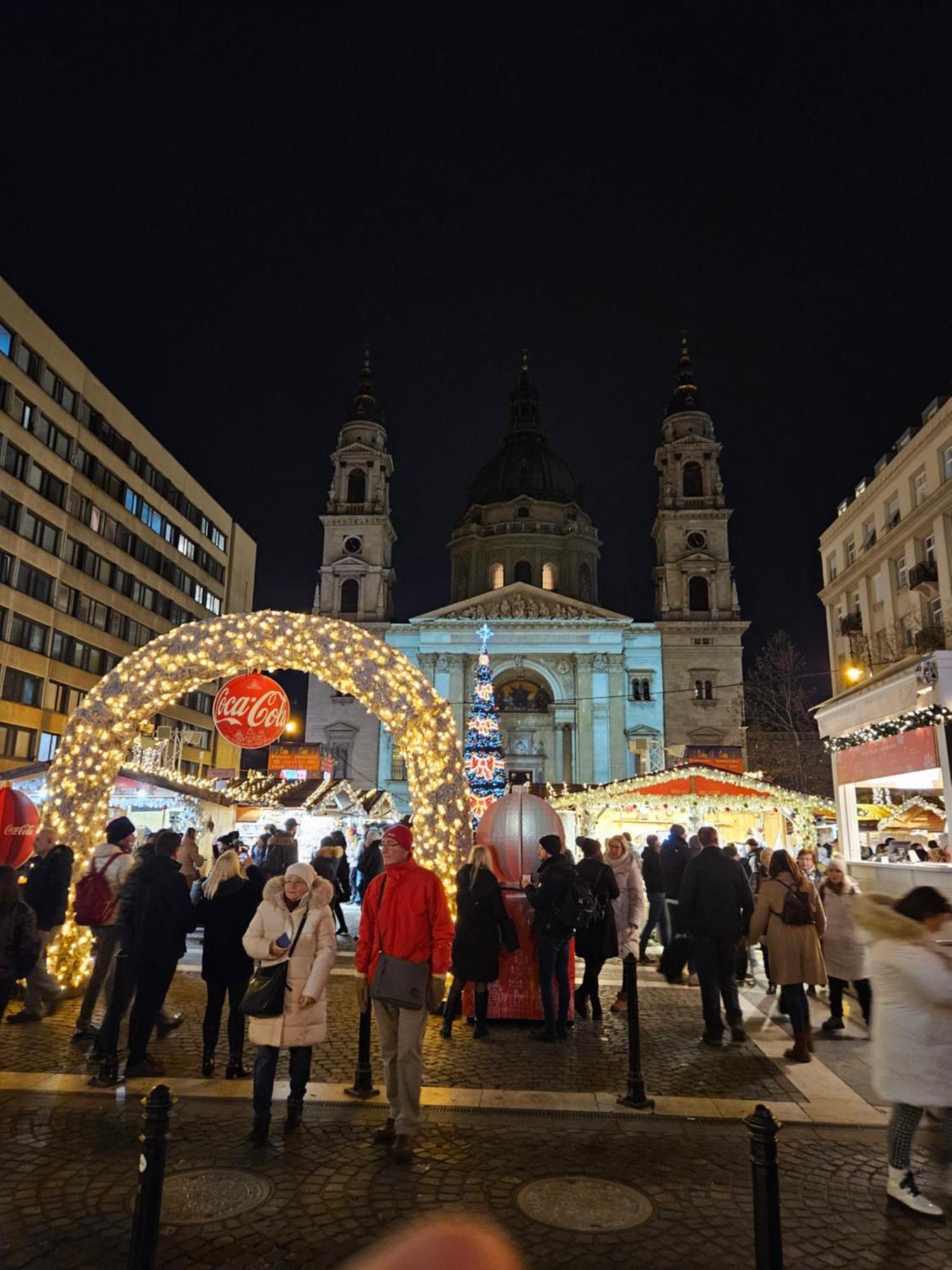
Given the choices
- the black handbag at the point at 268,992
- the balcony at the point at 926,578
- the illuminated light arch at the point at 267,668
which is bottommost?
the black handbag at the point at 268,992

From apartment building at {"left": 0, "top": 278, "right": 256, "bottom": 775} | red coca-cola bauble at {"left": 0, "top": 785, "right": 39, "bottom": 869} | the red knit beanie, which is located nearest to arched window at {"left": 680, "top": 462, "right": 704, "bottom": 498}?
apartment building at {"left": 0, "top": 278, "right": 256, "bottom": 775}

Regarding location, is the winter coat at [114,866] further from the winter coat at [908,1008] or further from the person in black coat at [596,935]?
the winter coat at [908,1008]

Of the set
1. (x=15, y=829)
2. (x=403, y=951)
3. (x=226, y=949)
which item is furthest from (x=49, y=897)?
(x=403, y=951)

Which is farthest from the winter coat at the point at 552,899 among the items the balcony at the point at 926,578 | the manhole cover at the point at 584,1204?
the balcony at the point at 926,578

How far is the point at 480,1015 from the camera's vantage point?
809 centimetres

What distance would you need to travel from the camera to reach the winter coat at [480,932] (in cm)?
765

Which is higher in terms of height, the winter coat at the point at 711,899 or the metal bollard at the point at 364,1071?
the winter coat at the point at 711,899

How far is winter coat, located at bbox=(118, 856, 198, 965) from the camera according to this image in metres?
6.44

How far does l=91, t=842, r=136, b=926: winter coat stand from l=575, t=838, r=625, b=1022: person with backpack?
4.63 m

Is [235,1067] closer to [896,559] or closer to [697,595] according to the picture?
[896,559]

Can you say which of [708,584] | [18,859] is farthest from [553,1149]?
[708,584]

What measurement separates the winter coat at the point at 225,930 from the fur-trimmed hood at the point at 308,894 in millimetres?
1179

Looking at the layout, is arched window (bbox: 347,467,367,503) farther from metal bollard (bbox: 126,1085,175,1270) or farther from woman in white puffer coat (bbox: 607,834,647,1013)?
metal bollard (bbox: 126,1085,175,1270)

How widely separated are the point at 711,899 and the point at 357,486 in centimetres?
5877
